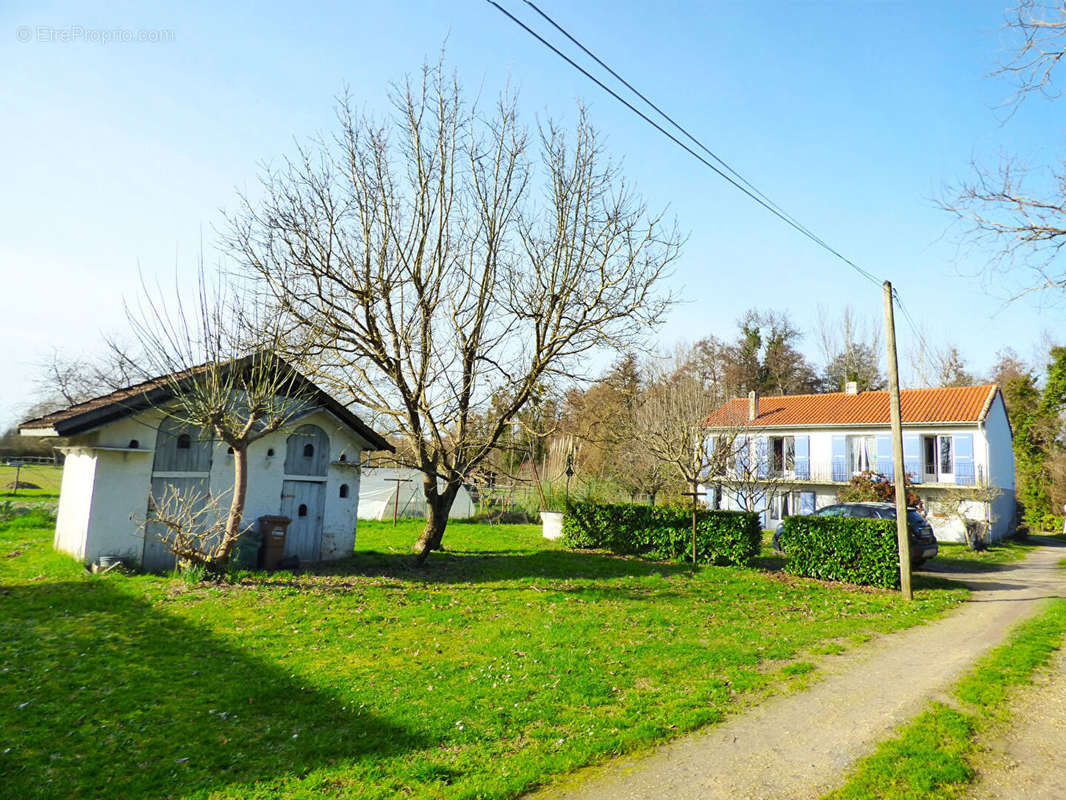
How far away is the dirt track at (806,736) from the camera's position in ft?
14.9

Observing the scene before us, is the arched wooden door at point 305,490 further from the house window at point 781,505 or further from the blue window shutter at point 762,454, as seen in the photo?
the house window at point 781,505

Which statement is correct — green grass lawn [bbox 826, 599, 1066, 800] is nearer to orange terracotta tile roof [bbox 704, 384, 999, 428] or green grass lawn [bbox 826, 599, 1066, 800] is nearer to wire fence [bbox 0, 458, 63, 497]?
orange terracotta tile roof [bbox 704, 384, 999, 428]

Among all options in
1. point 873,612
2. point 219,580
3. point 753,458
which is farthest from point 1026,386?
point 219,580

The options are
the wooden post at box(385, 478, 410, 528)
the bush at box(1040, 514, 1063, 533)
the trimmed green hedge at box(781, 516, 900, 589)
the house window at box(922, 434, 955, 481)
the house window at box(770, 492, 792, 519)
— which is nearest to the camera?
the trimmed green hedge at box(781, 516, 900, 589)

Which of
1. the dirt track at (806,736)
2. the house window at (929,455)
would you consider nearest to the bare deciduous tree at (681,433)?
the dirt track at (806,736)

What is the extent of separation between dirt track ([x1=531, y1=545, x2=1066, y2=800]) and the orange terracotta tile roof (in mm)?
17274

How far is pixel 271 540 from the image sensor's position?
43.3ft

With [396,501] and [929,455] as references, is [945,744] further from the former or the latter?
[929,455]

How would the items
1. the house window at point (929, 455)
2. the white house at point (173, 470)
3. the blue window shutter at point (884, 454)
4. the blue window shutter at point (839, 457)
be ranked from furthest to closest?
the blue window shutter at point (839, 457) → the blue window shutter at point (884, 454) → the house window at point (929, 455) → the white house at point (173, 470)

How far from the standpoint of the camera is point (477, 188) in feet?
48.2

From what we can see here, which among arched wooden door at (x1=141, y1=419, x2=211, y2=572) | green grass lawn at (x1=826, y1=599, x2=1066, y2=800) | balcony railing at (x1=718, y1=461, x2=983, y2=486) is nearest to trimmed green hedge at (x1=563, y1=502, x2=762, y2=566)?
green grass lawn at (x1=826, y1=599, x2=1066, y2=800)

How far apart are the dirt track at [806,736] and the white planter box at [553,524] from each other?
1255 cm

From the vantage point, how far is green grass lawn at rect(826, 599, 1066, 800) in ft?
14.7

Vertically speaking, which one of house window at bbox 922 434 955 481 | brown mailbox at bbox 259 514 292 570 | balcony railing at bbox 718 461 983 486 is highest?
house window at bbox 922 434 955 481
